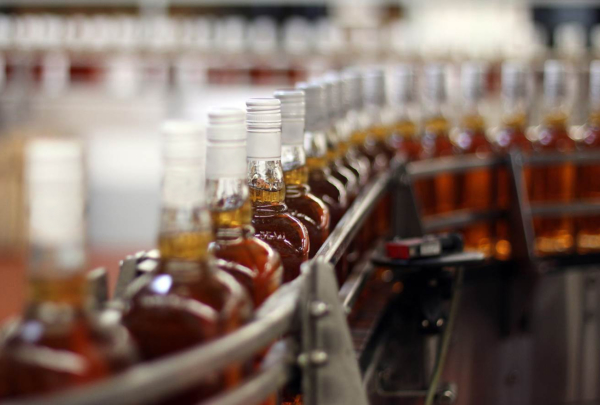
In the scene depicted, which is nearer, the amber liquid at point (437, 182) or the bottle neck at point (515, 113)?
the amber liquid at point (437, 182)

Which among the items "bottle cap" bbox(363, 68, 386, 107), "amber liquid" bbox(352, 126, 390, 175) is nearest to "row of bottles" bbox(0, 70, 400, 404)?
"amber liquid" bbox(352, 126, 390, 175)

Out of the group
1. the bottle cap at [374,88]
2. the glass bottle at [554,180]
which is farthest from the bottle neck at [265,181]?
the glass bottle at [554,180]

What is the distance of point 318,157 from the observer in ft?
3.65

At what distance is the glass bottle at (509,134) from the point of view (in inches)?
80.4

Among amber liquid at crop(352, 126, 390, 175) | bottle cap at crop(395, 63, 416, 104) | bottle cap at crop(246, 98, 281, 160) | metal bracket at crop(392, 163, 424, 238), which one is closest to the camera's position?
bottle cap at crop(246, 98, 281, 160)

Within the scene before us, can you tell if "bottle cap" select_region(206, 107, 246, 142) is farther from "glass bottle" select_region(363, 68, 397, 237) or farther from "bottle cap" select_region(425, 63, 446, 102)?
"bottle cap" select_region(425, 63, 446, 102)

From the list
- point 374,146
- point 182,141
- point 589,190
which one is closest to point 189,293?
point 182,141

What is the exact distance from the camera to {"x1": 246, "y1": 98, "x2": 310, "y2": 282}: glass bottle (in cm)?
77

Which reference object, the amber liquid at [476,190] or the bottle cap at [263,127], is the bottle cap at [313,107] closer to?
the bottle cap at [263,127]

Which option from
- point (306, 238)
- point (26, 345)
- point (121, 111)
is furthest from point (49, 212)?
point (121, 111)

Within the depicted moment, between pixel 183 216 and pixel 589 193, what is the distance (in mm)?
1893

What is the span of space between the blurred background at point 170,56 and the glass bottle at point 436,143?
2309 mm

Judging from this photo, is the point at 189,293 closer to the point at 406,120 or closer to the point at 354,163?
the point at 354,163

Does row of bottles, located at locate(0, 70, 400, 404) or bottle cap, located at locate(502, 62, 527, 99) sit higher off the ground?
bottle cap, located at locate(502, 62, 527, 99)
